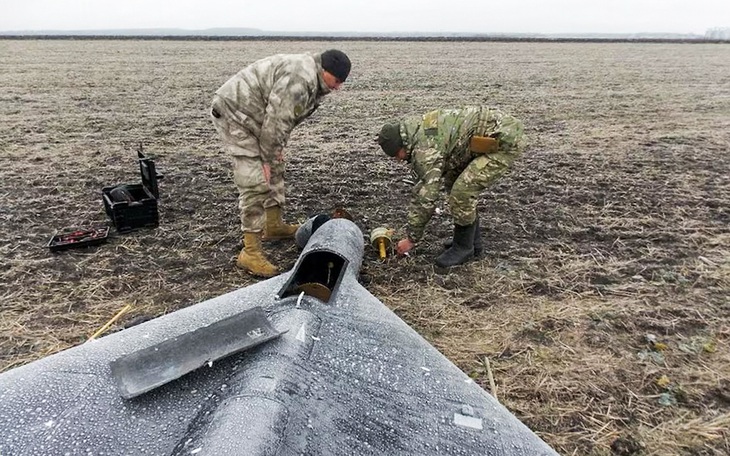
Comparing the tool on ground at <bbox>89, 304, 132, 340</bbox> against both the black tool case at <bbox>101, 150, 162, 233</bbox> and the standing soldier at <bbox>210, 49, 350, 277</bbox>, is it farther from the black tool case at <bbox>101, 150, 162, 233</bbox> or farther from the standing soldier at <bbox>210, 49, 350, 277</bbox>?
the black tool case at <bbox>101, 150, 162, 233</bbox>

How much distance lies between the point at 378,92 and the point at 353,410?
15.7 meters

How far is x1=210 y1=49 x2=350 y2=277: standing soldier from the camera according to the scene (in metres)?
4.54

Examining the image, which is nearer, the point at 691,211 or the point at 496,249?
the point at 496,249

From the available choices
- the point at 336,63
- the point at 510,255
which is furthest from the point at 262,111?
the point at 510,255

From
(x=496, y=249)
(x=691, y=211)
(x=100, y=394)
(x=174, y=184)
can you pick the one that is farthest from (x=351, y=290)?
(x=691, y=211)

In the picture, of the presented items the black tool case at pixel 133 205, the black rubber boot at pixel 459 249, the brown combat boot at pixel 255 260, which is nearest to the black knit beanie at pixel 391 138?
the black rubber boot at pixel 459 249

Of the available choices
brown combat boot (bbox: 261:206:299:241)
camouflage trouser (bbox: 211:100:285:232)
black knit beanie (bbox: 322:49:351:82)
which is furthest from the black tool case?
black knit beanie (bbox: 322:49:351:82)

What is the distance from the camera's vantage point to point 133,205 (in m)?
5.77

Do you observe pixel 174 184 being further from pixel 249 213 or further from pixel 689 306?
pixel 689 306

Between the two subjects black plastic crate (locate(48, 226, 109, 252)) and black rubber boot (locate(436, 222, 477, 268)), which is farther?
black plastic crate (locate(48, 226, 109, 252))

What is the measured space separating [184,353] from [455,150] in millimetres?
3565

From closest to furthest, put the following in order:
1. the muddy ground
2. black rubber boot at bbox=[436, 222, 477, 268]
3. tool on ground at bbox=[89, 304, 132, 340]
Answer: the muddy ground, tool on ground at bbox=[89, 304, 132, 340], black rubber boot at bbox=[436, 222, 477, 268]

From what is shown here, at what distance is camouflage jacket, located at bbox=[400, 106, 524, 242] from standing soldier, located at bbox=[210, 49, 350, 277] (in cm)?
85

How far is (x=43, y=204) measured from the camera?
6660 millimetres
